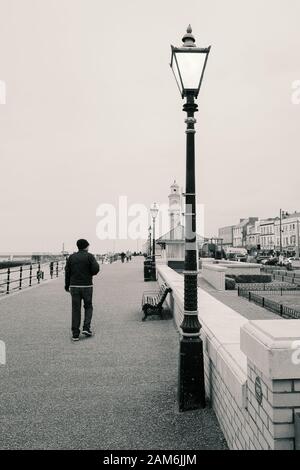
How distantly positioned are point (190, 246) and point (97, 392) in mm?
2345

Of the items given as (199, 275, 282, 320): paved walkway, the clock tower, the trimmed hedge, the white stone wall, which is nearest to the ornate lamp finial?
the white stone wall

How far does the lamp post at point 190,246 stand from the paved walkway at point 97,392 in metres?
0.27

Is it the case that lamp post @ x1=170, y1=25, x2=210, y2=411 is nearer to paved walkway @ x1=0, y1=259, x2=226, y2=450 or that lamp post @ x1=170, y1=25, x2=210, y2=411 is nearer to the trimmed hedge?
paved walkway @ x1=0, y1=259, x2=226, y2=450

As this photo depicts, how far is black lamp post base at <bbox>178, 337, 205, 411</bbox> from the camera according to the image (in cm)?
463

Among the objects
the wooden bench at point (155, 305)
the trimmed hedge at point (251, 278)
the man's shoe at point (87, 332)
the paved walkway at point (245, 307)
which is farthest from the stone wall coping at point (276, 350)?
the trimmed hedge at point (251, 278)

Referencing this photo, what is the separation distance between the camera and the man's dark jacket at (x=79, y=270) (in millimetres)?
8320

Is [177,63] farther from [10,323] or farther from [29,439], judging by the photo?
[10,323]

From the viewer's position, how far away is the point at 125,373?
607 centimetres

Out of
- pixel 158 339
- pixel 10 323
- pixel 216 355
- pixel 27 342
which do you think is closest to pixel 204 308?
pixel 158 339

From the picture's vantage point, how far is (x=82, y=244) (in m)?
8.54

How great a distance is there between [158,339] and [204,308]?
60.7 inches

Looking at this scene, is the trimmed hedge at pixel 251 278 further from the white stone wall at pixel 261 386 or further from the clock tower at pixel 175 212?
the clock tower at pixel 175 212

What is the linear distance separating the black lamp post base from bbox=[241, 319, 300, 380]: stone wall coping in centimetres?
185

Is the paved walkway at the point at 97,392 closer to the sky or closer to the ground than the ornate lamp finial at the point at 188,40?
closer to the ground
